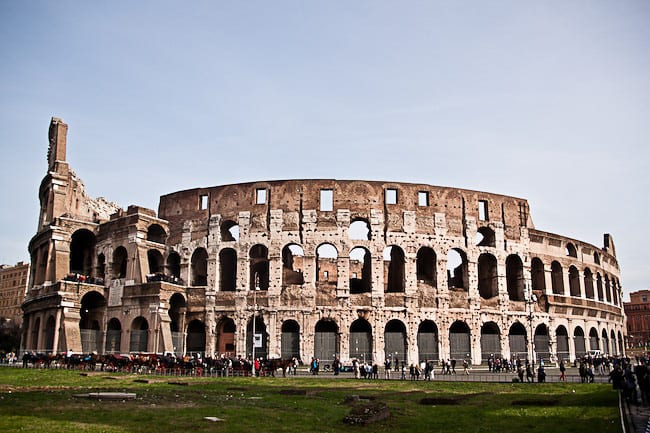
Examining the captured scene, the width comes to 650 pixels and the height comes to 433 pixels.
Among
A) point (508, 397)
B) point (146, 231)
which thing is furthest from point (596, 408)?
point (146, 231)

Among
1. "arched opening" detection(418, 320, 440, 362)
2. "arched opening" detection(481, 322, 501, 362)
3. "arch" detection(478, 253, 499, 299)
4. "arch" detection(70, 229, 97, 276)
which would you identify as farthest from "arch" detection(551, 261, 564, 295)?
"arch" detection(70, 229, 97, 276)

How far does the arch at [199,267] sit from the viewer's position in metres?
43.0

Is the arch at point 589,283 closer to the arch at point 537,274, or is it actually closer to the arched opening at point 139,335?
the arch at point 537,274

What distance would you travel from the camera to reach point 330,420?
13711 mm

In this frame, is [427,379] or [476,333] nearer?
[427,379]

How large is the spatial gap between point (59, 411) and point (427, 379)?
1913 cm

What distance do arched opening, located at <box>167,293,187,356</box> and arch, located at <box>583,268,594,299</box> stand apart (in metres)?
32.2

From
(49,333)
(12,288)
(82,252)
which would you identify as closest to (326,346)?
(49,333)

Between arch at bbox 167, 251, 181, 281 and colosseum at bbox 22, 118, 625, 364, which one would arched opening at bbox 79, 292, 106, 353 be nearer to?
colosseum at bbox 22, 118, 625, 364

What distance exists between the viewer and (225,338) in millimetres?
40906

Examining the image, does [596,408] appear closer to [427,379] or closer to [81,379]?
[427,379]

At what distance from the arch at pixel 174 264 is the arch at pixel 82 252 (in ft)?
22.7

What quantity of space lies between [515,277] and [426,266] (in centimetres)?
704

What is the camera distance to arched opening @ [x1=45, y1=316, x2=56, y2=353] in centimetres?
3924
